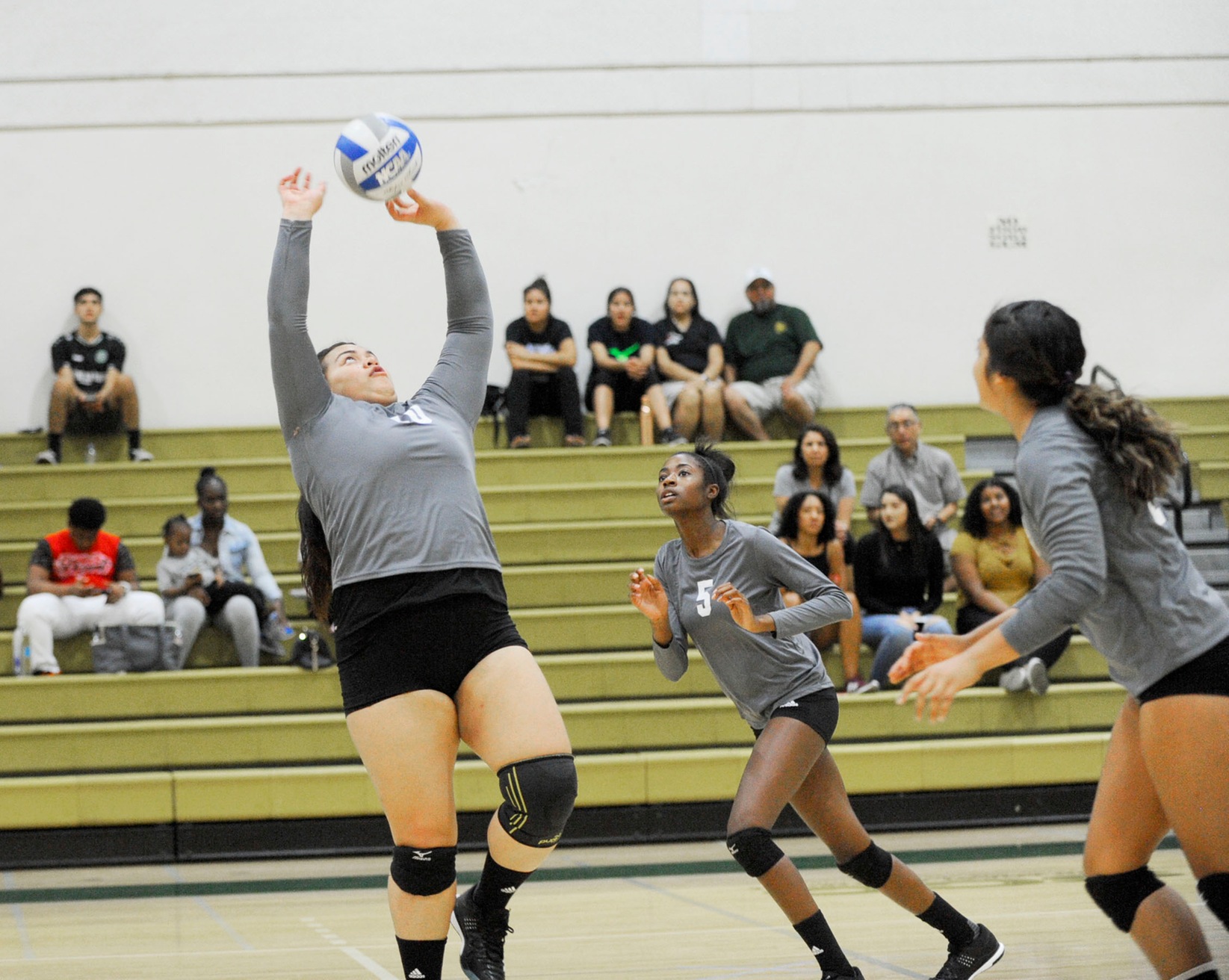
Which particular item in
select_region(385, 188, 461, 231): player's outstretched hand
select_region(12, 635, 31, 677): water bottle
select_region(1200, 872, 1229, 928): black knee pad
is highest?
select_region(385, 188, 461, 231): player's outstretched hand

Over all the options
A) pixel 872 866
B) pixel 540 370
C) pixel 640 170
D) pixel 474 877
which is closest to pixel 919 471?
pixel 540 370

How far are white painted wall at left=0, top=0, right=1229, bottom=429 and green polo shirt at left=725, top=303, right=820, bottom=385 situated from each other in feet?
1.76

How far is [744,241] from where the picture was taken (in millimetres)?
10992

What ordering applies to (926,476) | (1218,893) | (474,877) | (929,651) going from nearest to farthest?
(1218,893) → (929,651) → (474,877) → (926,476)

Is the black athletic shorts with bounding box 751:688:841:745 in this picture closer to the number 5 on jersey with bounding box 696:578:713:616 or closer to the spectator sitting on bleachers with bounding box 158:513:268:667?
the number 5 on jersey with bounding box 696:578:713:616

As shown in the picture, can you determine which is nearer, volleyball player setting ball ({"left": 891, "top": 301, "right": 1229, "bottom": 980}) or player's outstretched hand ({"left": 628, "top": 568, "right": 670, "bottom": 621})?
volleyball player setting ball ({"left": 891, "top": 301, "right": 1229, "bottom": 980})

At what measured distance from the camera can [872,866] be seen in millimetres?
3766

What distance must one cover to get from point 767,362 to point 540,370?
1704 millimetres

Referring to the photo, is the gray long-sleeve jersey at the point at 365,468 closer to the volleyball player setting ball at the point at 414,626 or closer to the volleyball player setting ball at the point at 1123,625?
the volleyball player setting ball at the point at 414,626

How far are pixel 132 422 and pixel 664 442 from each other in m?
3.87

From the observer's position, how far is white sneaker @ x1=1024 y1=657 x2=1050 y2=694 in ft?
24.3

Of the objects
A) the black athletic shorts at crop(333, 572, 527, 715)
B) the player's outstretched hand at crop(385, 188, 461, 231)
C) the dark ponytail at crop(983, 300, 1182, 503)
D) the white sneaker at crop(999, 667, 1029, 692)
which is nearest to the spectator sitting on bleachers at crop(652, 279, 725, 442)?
the white sneaker at crop(999, 667, 1029, 692)

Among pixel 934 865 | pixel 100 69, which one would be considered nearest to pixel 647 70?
pixel 100 69

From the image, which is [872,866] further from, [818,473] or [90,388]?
[90,388]
